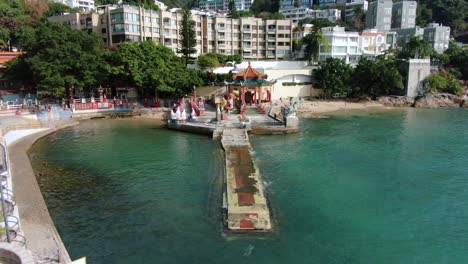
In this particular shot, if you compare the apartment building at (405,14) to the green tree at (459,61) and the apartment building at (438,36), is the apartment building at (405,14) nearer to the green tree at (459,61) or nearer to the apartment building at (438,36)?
the apartment building at (438,36)

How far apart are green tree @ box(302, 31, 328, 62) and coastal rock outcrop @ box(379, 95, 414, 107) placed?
1983 centimetres

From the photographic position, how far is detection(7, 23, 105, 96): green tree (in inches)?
1507

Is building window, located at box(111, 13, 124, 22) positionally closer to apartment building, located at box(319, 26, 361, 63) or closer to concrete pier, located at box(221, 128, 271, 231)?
apartment building, located at box(319, 26, 361, 63)

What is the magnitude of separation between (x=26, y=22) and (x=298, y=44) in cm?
5644

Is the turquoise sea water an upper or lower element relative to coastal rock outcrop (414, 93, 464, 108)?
lower

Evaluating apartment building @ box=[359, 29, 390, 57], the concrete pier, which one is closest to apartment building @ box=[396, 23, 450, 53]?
apartment building @ box=[359, 29, 390, 57]

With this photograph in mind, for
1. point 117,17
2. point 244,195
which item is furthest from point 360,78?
point 244,195

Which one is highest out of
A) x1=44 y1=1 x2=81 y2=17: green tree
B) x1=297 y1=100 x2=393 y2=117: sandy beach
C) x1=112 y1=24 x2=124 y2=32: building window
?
x1=44 y1=1 x2=81 y2=17: green tree

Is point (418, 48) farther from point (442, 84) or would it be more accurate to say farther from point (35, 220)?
point (35, 220)

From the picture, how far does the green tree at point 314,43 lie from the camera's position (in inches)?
Result: 2763

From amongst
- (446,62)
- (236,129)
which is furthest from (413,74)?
(236,129)

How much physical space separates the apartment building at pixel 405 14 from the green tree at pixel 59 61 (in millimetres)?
88359

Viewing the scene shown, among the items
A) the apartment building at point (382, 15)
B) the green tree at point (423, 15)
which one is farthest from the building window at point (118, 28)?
the green tree at point (423, 15)

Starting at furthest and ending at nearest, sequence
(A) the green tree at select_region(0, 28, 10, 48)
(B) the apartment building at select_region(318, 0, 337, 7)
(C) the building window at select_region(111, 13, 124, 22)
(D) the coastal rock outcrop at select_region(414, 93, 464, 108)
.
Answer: (B) the apartment building at select_region(318, 0, 337, 7), (A) the green tree at select_region(0, 28, 10, 48), (C) the building window at select_region(111, 13, 124, 22), (D) the coastal rock outcrop at select_region(414, 93, 464, 108)
